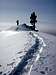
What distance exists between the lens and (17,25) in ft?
156

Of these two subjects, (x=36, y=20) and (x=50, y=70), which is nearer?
(x=50, y=70)

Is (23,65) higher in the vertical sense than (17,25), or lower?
higher

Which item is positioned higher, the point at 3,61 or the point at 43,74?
the point at 43,74

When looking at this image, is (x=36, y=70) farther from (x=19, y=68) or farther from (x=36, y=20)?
(x=36, y=20)

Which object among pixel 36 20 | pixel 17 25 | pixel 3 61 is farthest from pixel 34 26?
pixel 3 61

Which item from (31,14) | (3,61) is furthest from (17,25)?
(3,61)

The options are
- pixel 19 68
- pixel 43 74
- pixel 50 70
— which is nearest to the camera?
pixel 43 74

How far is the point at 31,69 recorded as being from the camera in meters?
4.06

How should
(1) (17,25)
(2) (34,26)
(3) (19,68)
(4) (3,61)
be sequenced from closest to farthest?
1. (3) (19,68)
2. (4) (3,61)
3. (2) (34,26)
4. (1) (17,25)

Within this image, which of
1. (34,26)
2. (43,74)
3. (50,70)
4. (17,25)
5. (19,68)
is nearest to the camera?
(43,74)

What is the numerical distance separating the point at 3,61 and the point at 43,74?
2347mm

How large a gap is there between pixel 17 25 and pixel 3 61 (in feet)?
139

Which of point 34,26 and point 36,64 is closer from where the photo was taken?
point 36,64

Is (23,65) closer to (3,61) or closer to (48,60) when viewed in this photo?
(48,60)
